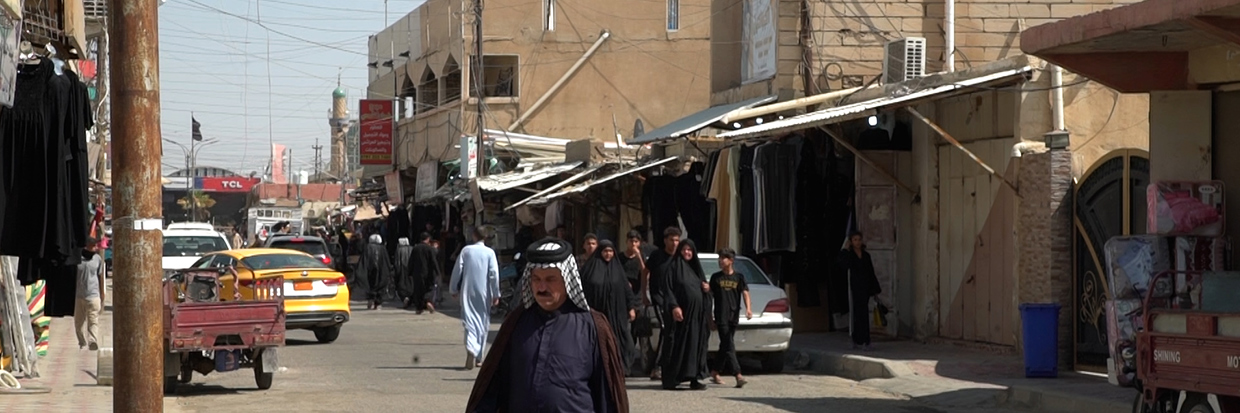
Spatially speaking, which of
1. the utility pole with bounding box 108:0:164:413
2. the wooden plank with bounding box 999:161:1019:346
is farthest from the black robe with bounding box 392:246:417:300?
the utility pole with bounding box 108:0:164:413

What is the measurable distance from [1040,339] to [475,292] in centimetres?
635

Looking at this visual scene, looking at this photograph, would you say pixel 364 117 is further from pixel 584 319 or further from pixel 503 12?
pixel 584 319

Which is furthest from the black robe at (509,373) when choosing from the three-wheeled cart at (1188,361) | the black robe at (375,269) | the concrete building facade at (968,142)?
the black robe at (375,269)

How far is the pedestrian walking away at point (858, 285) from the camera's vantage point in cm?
1812

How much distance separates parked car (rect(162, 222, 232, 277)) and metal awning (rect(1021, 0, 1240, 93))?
18973 millimetres

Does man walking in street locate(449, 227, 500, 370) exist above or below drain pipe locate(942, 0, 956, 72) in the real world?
below

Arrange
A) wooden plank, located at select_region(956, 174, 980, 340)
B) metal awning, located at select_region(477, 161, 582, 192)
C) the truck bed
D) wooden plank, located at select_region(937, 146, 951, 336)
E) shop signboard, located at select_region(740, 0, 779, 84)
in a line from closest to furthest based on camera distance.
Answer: the truck bed, wooden plank, located at select_region(956, 174, 980, 340), wooden plank, located at select_region(937, 146, 951, 336), shop signboard, located at select_region(740, 0, 779, 84), metal awning, located at select_region(477, 161, 582, 192)

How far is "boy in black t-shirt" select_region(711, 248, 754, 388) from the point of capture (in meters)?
15.2

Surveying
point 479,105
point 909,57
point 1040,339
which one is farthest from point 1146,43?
point 479,105

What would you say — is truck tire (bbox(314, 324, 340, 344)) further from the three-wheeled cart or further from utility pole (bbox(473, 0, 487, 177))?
the three-wheeled cart

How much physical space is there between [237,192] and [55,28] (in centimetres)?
12391

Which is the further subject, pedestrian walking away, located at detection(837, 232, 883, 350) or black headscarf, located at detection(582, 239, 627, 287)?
pedestrian walking away, located at detection(837, 232, 883, 350)

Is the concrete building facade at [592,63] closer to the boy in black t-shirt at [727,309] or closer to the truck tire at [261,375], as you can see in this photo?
the boy in black t-shirt at [727,309]

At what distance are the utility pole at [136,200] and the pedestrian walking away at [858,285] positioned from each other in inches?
484
